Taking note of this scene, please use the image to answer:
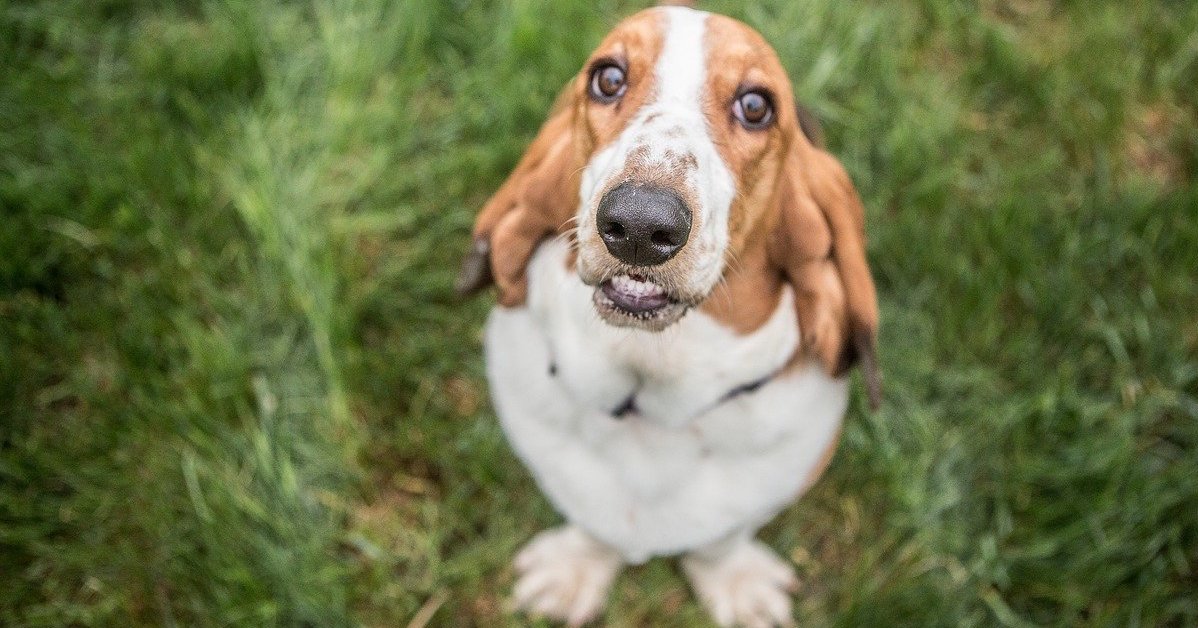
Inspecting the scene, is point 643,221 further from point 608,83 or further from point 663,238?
point 608,83

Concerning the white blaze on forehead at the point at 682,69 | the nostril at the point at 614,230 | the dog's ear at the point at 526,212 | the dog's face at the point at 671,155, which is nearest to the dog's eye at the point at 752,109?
the dog's face at the point at 671,155

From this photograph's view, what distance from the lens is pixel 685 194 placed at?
2.05 meters

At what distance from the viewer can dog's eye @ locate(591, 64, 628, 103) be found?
2.42 meters

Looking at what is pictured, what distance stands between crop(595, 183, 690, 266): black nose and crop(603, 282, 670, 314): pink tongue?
5.6 inches

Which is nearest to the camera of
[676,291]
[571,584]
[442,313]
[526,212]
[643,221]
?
[643,221]

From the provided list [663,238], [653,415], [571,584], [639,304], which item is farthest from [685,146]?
[571,584]

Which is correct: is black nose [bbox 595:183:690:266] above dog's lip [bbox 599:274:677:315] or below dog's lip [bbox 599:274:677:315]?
above

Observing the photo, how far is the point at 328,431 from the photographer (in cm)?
364

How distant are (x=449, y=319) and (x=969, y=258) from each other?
1987 mm

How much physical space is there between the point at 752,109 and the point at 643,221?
1.78ft

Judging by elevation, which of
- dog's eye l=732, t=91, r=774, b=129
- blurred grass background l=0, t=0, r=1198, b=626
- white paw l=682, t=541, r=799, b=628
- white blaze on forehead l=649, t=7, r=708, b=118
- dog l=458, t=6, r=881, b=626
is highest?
white blaze on forehead l=649, t=7, r=708, b=118

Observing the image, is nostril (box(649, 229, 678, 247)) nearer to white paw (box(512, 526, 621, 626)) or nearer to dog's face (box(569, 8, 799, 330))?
dog's face (box(569, 8, 799, 330))

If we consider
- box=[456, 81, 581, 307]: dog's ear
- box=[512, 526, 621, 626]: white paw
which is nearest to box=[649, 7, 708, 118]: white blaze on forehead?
box=[456, 81, 581, 307]: dog's ear

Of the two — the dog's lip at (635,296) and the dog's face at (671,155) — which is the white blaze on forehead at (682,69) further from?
the dog's lip at (635,296)
